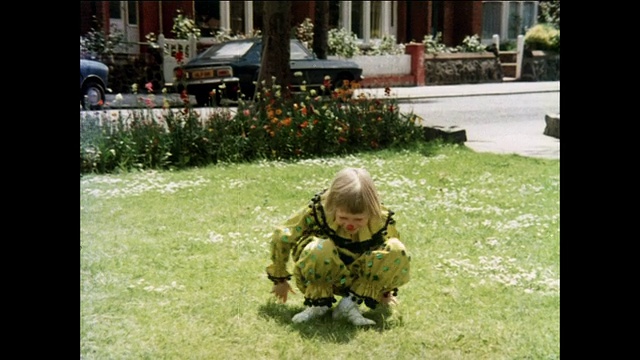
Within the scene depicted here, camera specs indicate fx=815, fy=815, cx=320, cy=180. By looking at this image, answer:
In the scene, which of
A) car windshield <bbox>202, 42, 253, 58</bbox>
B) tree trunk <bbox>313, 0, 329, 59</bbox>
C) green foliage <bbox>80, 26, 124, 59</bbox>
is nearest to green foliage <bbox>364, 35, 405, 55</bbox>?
tree trunk <bbox>313, 0, 329, 59</bbox>

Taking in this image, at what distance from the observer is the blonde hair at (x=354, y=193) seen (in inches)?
131

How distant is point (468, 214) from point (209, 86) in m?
8.69

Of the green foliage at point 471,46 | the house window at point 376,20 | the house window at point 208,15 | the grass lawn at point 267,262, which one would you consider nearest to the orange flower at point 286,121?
the grass lawn at point 267,262

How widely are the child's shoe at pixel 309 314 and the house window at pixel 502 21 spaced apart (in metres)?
30.7

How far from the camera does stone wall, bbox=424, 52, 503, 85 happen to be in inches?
1059

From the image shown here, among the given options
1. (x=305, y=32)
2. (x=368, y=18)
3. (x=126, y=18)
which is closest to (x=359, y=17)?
(x=368, y=18)

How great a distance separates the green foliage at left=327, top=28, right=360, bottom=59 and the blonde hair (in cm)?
2122

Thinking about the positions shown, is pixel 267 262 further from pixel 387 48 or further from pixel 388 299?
pixel 387 48

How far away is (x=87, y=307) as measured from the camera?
3.85 meters

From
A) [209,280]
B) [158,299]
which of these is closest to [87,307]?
[158,299]

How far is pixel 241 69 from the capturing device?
15.6m

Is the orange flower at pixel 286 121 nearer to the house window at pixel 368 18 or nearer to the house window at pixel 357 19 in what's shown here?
the house window at pixel 368 18
